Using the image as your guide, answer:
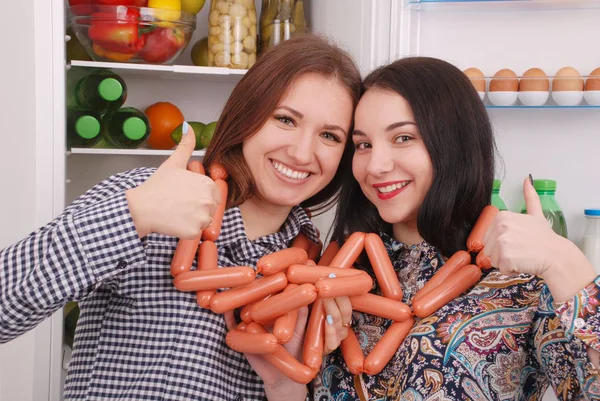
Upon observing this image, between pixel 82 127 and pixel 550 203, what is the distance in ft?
4.45

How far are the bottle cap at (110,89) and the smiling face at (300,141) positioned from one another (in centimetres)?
83

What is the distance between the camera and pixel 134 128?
7.01ft

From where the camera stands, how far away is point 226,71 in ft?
7.11

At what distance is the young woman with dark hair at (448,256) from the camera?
1.04 metres

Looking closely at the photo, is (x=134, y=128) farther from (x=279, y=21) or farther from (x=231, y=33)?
(x=279, y=21)

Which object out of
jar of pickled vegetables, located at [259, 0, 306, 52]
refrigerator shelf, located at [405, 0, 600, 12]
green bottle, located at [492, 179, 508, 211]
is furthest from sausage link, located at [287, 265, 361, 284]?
jar of pickled vegetables, located at [259, 0, 306, 52]

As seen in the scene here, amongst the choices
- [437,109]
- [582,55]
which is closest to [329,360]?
[437,109]

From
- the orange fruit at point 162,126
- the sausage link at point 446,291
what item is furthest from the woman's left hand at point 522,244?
the orange fruit at point 162,126

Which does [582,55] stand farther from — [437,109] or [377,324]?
[377,324]

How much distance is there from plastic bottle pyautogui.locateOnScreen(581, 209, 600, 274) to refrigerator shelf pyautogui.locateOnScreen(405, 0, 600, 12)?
1.85ft

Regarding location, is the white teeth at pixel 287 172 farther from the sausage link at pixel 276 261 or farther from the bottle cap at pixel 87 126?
the bottle cap at pixel 87 126

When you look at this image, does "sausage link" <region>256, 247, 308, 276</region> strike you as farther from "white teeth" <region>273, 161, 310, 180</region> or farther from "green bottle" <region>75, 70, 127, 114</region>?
"green bottle" <region>75, 70, 127, 114</region>

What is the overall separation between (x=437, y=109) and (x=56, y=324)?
1.31 metres

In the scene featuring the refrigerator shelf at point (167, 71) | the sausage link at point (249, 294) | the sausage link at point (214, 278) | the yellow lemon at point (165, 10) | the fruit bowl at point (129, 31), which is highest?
the yellow lemon at point (165, 10)
